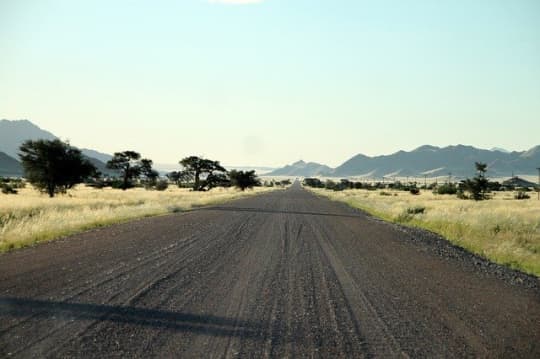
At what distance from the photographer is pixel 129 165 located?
7100 centimetres

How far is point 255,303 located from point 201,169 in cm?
6686

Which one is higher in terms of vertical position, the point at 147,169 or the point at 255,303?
the point at 147,169

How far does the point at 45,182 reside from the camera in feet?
135

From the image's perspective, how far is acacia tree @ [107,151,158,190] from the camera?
2692 inches

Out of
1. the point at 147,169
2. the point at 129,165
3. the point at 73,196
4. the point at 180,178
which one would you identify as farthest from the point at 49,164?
the point at 180,178

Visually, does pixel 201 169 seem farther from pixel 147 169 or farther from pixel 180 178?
pixel 180 178

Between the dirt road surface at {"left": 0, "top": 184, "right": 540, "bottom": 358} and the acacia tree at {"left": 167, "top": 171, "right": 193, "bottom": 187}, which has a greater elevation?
the acacia tree at {"left": 167, "top": 171, "right": 193, "bottom": 187}

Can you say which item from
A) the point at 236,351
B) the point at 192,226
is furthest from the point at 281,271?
the point at 192,226

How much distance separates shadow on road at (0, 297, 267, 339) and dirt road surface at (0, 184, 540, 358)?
0.03 meters

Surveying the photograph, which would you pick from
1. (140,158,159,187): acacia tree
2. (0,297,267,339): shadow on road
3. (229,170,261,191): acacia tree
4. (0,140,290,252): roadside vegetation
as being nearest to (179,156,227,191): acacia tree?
(0,140,290,252): roadside vegetation

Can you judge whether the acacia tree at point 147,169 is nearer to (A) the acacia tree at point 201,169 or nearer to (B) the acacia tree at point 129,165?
(B) the acacia tree at point 129,165

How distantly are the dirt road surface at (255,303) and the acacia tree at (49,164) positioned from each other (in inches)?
1224

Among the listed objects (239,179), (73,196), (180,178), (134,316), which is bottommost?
(134,316)

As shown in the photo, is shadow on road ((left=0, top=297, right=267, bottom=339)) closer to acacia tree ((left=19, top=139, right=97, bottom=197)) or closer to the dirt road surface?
the dirt road surface
